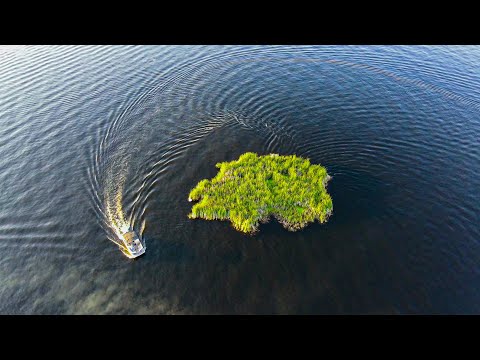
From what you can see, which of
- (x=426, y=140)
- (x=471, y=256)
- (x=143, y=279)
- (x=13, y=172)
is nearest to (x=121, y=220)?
(x=143, y=279)

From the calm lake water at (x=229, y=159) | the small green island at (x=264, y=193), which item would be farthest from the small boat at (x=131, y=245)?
the small green island at (x=264, y=193)

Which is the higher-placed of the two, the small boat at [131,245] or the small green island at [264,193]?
the small green island at [264,193]

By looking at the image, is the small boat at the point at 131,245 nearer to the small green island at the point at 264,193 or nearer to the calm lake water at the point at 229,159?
the calm lake water at the point at 229,159

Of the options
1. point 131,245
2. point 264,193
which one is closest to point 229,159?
point 264,193

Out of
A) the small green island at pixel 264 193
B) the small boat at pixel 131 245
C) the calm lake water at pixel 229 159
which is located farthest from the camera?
the small green island at pixel 264 193

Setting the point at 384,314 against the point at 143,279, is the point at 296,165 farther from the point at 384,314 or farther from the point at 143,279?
the point at 143,279

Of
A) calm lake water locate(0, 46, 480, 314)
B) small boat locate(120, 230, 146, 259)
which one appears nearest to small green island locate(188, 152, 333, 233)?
calm lake water locate(0, 46, 480, 314)

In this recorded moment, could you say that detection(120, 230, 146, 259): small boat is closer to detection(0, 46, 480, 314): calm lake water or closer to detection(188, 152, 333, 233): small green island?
detection(0, 46, 480, 314): calm lake water
